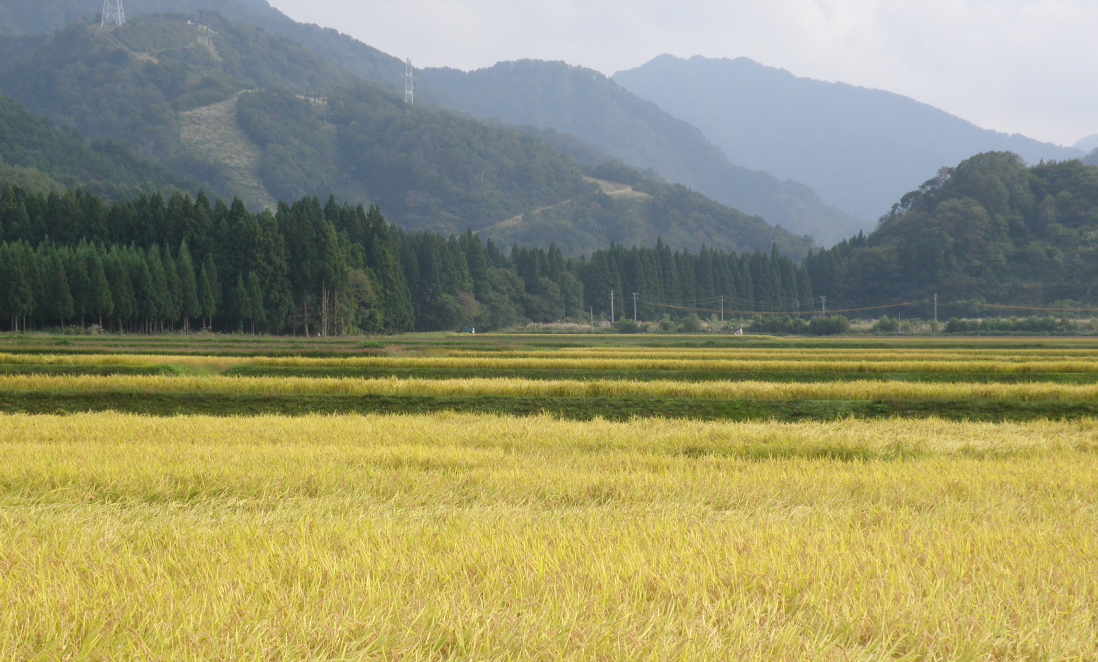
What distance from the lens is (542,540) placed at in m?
5.53

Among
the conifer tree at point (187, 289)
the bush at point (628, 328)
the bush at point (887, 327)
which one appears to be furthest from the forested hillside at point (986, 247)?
the conifer tree at point (187, 289)

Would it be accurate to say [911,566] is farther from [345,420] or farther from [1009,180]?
[1009,180]

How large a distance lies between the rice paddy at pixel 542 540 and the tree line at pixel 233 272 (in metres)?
51.4

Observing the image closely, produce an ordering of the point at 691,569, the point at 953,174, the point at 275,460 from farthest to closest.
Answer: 1. the point at 953,174
2. the point at 275,460
3. the point at 691,569

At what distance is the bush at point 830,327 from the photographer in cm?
8500

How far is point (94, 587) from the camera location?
15.1 feet

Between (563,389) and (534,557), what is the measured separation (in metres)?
16.7

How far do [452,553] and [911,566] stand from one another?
10.4ft

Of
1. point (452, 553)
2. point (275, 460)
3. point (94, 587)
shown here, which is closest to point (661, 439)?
point (275, 460)

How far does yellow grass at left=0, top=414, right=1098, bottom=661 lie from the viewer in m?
3.86

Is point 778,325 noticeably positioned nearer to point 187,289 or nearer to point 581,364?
point 187,289

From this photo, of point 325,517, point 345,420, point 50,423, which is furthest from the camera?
point 345,420

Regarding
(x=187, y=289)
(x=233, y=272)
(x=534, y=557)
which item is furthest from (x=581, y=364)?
(x=233, y=272)

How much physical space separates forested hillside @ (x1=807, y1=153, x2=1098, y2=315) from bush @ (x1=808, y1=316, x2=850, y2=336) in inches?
1453
